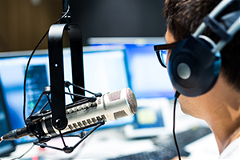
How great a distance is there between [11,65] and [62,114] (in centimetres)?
75

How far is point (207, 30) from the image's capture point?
429mm

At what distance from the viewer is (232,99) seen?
487 mm

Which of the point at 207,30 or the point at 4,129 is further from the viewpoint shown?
the point at 4,129

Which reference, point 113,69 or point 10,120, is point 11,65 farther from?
point 113,69

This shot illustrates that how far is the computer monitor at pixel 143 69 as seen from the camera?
1448 millimetres

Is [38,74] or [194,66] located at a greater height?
[194,66]

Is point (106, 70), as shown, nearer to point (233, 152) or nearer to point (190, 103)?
point (190, 103)

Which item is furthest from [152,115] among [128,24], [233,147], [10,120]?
[233,147]

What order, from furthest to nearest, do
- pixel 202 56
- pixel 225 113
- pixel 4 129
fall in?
pixel 4 129 < pixel 225 113 < pixel 202 56

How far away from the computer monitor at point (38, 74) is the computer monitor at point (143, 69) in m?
0.10

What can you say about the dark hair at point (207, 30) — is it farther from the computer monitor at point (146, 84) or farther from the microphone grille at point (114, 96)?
the computer monitor at point (146, 84)

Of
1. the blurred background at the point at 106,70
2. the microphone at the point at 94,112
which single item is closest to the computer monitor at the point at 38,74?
the blurred background at the point at 106,70

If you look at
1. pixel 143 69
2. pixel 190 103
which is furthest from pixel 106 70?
pixel 190 103

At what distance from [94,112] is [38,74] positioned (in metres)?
0.69
